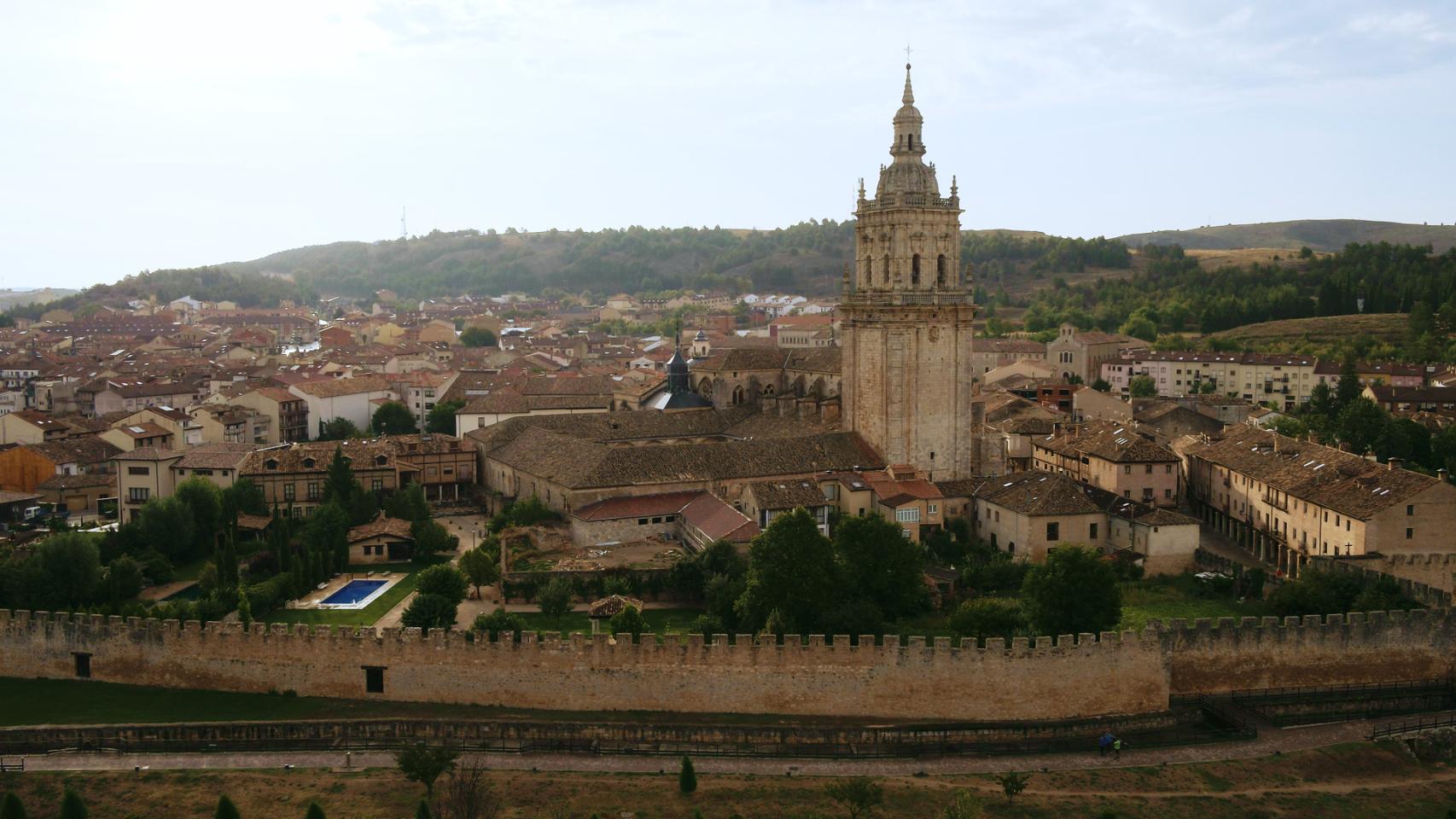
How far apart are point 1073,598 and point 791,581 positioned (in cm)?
673

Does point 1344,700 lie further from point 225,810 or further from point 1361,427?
point 1361,427

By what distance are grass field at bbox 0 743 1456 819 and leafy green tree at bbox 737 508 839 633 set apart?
6120 mm

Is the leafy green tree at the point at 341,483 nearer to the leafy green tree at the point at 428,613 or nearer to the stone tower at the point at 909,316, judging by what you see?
the leafy green tree at the point at 428,613

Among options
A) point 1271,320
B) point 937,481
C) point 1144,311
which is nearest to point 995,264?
point 1144,311

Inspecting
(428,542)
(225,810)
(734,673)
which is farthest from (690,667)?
(428,542)

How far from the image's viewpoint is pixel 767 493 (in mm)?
43125

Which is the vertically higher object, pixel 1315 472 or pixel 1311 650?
pixel 1315 472

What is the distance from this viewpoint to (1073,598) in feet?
101

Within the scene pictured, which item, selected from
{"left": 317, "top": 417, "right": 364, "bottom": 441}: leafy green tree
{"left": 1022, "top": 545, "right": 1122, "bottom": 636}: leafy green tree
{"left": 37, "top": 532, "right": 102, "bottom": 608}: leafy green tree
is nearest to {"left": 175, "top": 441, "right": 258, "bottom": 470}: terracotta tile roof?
{"left": 317, "top": 417, "right": 364, "bottom": 441}: leafy green tree

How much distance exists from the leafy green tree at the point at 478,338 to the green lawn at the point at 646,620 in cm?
9275

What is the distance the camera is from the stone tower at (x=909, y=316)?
48.9 metres

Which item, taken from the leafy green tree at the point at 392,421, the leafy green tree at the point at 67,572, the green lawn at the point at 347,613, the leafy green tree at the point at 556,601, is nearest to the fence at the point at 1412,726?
the leafy green tree at the point at 556,601

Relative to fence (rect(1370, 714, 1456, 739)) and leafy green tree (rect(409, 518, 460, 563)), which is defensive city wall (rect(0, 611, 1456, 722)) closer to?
fence (rect(1370, 714, 1456, 739))

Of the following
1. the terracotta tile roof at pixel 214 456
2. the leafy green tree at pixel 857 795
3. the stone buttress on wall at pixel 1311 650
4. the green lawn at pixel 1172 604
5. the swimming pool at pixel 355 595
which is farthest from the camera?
the terracotta tile roof at pixel 214 456
